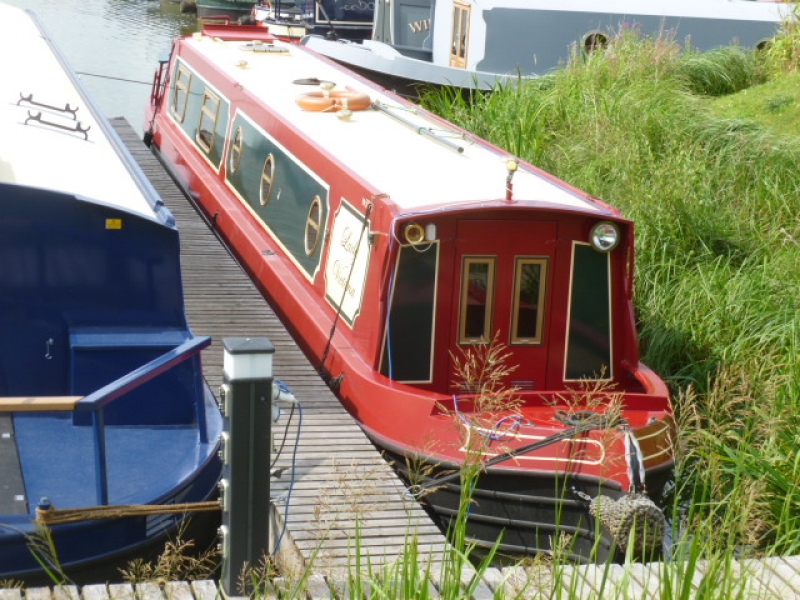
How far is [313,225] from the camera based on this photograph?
30.1 ft

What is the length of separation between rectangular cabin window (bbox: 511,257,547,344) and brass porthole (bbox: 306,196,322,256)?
195cm

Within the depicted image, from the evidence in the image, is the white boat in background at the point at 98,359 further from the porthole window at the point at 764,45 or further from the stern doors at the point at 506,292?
the porthole window at the point at 764,45

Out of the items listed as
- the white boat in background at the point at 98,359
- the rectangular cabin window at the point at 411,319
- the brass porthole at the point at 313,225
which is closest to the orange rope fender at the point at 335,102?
the brass porthole at the point at 313,225

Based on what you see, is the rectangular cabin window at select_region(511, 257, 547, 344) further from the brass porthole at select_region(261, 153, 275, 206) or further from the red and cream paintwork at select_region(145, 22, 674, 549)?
the brass porthole at select_region(261, 153, 275, 206)

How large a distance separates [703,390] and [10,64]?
19.4 feet

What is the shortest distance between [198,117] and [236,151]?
1.79 meters

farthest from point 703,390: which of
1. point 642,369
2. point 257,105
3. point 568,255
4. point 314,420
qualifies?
point 257,105

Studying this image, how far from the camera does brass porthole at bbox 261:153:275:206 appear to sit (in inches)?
404

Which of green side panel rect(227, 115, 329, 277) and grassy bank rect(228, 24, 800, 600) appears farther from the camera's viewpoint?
green side panel rect(227, 115, 329, 277)

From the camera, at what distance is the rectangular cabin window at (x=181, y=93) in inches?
538

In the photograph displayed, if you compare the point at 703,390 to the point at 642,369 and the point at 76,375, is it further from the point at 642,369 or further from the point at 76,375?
the point at 76,375

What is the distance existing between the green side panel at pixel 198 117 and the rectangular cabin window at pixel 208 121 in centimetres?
4

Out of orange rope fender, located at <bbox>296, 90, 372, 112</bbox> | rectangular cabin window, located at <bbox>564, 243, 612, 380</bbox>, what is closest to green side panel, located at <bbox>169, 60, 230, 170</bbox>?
orange rope fender, located at <bbox>296, 90, 372, 112</bbox>

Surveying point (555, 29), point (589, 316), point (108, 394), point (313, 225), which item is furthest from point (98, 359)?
point (555, 29)
